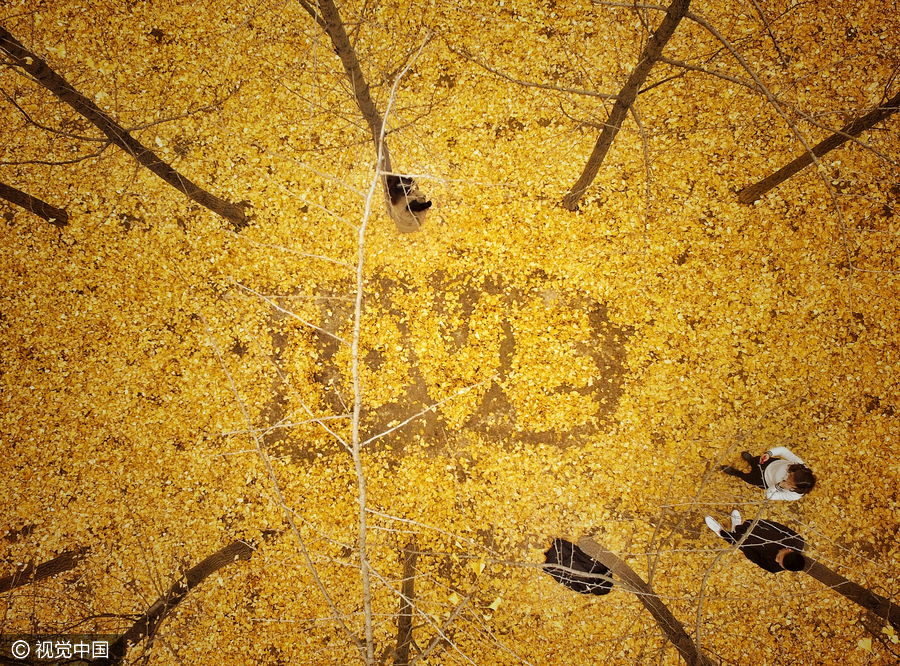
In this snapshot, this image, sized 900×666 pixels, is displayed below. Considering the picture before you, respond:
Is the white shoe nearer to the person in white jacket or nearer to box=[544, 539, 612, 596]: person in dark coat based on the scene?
the person in white jacket

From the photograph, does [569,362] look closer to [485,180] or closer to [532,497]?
[532,497]

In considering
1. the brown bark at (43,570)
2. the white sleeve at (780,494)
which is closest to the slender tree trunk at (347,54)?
the white sleeve at (780,494)

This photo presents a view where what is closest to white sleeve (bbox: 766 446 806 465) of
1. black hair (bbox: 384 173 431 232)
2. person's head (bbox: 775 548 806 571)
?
person's head (bbox: 775 548 806 571)

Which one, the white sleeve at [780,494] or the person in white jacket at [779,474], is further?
the white sleeve at [780,494]

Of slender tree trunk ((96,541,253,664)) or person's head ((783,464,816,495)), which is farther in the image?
slender tree trunk ((96,541,253,664))

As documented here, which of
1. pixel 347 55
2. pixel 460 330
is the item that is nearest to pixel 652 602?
pixel 460 330

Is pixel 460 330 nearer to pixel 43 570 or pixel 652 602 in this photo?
pixel 652 602

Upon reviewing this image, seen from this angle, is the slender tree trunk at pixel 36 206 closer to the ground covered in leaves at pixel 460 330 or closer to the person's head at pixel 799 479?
the ground covered in leaves at pixel 460 330
